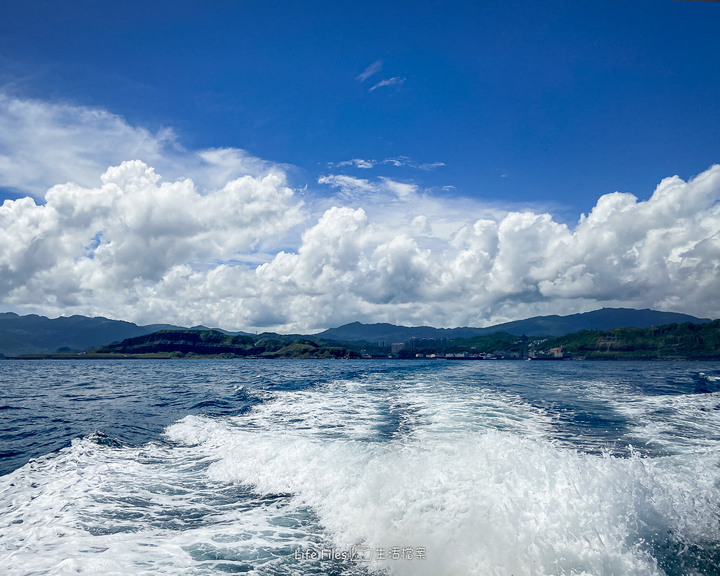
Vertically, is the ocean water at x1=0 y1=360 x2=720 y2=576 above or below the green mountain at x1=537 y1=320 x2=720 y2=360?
above

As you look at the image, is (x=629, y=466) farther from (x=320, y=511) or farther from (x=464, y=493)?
(x=320, y=511)

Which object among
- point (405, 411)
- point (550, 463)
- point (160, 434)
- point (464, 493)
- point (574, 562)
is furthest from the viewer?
point (405, 411)

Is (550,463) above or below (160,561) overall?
above

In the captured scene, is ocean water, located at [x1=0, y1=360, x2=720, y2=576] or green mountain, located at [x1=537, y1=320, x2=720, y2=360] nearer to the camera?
ocean water, located at [x1=0, y1=360, x2=720, y2=576]

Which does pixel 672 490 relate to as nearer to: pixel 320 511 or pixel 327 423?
pixel 320 511

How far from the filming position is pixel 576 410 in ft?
88.8

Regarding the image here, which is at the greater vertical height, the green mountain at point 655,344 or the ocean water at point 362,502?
the ocean water at point 362,502

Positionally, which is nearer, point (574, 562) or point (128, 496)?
point (574, 562)

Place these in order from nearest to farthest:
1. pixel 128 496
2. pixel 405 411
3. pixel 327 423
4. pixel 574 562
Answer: pixel 574 562
pixel 128 496
pixel 327 423
pixel 405 411

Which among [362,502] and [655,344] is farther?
[655,344]

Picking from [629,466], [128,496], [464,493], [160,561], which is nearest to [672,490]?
[629,466]

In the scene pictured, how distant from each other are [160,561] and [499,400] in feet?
90.8

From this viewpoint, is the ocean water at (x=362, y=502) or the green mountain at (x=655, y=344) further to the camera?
the green mountain at (x=655, y=344)

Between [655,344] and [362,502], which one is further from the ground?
[362,502]
